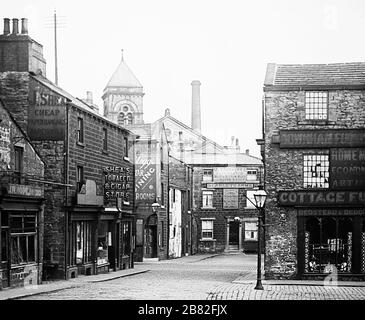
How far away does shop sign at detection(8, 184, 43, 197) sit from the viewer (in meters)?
27.7

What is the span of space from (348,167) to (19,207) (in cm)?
1370

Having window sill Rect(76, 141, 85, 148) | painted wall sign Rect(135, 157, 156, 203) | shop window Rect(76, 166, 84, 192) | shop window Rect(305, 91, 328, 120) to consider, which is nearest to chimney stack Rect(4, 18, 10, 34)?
window sill Rect(76, 141, 85, 148)

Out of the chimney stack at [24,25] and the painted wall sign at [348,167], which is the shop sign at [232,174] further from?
the chimney stack at [24,25]

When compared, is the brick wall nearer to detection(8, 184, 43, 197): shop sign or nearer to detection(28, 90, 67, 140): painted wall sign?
detection(28, 90, 67, 140): painted wall sign

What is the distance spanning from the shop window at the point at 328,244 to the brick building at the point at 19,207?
11.2m

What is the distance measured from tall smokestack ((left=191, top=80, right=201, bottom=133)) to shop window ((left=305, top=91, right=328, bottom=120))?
5369 centimetres

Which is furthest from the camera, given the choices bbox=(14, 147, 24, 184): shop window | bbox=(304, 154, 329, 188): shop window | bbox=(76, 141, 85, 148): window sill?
bbox=(76, 141, 85, 148): window sill

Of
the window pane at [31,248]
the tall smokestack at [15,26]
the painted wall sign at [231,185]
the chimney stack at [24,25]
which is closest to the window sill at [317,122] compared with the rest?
the window pane at [31,248]

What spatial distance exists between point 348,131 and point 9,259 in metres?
14.8

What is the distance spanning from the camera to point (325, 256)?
32094 millimetres

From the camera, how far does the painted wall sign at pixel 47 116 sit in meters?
33.3

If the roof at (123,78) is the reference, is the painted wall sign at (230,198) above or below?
below
